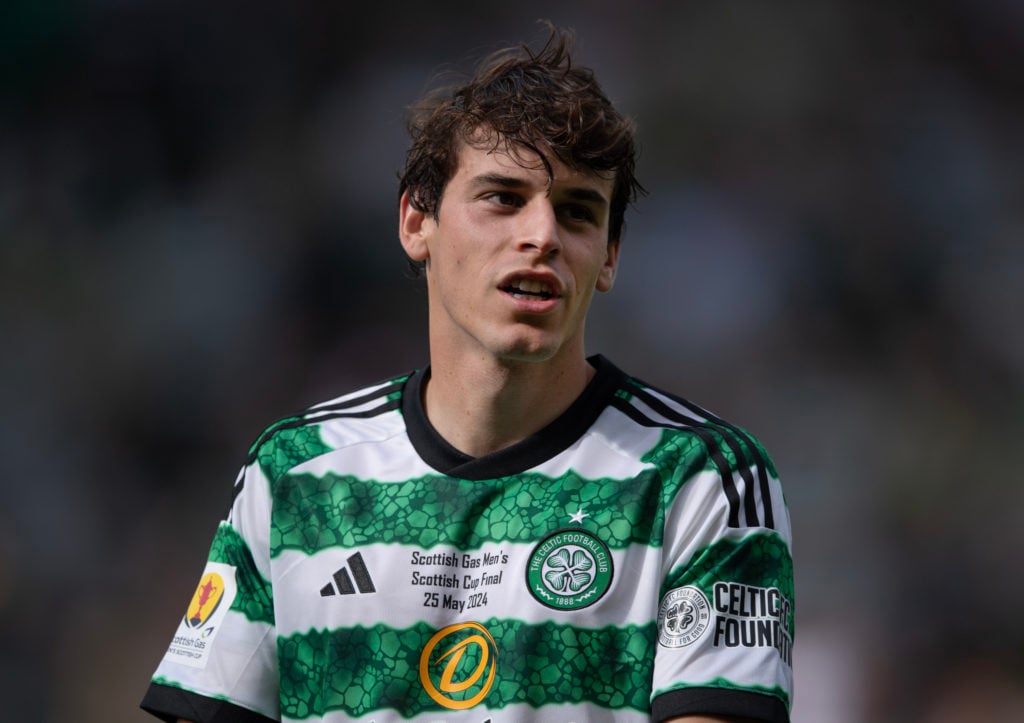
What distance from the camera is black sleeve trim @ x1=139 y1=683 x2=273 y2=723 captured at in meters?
2.76

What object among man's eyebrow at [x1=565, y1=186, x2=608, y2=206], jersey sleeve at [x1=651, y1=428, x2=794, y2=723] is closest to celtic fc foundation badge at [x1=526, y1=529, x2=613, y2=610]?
jersey sleeve at [x1=651, y1=428, x2=794, y2=723]

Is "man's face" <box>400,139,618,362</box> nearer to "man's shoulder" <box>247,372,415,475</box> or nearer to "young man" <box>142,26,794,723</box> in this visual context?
"young man" <box>142,26,794,723</box>

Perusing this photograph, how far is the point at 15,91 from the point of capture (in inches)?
251

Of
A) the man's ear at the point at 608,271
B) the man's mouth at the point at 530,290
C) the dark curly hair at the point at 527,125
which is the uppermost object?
the dark curly hair at the point at 527,125

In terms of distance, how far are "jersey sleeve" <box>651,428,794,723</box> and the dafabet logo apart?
0.35 meters

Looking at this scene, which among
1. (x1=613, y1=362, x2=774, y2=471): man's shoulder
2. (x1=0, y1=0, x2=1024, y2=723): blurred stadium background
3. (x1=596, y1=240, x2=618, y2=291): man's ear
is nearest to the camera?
(x1=613, y1=362, x2=774, y2=471): man's shoulder

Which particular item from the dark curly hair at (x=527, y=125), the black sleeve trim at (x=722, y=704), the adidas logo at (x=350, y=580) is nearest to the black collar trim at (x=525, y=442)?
the adidas logo at (x=350, y=580)

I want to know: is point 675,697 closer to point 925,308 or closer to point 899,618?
point 899,618

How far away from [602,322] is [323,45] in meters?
2.05

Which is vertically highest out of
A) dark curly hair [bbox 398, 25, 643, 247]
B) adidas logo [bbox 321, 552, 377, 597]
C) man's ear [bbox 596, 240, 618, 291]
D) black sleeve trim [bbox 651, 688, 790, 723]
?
dark curly hair [bbox 398, 25, 643, 247]

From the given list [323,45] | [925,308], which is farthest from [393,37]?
[925,308]

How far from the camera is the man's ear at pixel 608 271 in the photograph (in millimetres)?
2967

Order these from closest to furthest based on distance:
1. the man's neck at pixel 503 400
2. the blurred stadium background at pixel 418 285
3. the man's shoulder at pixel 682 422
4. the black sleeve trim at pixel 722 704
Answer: the black sleeve trim at pixel 722 704 < the man's shoulder at pixel 682 422 < the man's neck at pixel 503 400 < the blurred stadium background at pixel 418 285

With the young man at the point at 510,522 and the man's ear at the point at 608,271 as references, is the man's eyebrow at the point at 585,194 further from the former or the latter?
the man's ear at the point at 608,271
